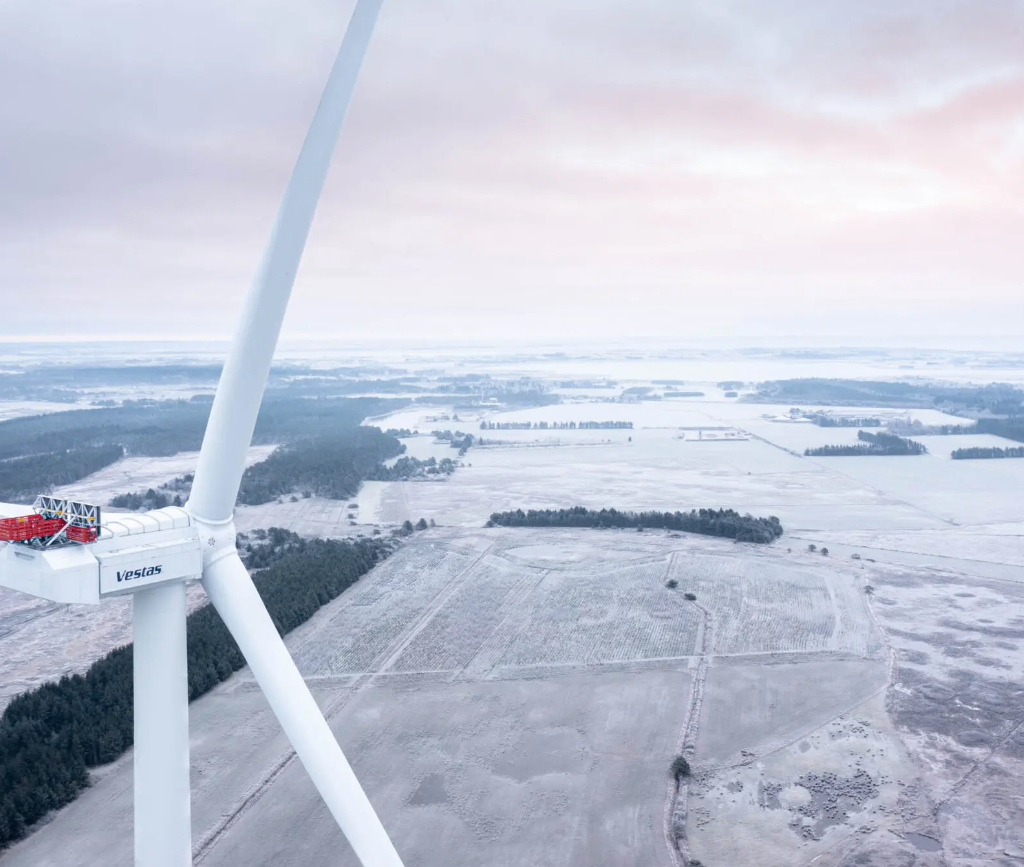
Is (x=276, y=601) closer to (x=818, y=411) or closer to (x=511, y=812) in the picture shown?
(x=511, y=812)

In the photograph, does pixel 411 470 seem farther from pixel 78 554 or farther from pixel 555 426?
pixel 78 554

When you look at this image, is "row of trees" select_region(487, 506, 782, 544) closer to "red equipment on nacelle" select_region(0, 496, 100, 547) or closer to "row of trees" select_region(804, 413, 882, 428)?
"red equipment on nacelle" select_region(0, 496, 100, 547)

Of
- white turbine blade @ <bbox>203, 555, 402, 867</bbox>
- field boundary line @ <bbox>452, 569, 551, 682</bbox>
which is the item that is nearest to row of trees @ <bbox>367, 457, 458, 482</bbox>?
field boundary line @ <bbox>452, 569, 551, 682</bbox>

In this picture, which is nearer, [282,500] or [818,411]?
[282,500]

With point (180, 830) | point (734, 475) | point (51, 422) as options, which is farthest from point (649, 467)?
point (51, 422)

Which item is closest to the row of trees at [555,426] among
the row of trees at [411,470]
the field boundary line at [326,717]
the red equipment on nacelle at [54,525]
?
the row of trees at [411,470]

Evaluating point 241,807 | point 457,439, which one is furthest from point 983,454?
point 241,807
